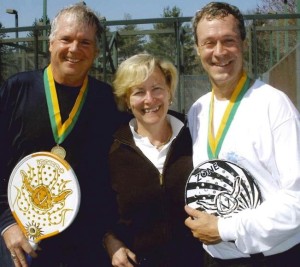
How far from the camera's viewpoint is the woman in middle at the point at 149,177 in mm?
2797

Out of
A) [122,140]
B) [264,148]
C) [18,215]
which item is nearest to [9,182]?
[18,215]

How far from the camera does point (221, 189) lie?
247cm

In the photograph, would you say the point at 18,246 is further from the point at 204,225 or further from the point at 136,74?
the point at 136,74

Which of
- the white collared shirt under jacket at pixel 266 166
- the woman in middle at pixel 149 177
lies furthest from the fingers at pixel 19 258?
the white collared shirt under jacket at pixel 266 166

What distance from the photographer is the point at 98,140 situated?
119 inches

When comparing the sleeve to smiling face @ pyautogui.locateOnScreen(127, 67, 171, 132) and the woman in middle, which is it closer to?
the woman in middle

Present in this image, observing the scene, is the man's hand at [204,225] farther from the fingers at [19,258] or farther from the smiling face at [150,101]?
the fingers at [19,258]

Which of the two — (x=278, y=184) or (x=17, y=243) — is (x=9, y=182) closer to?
(x=17, y=243)

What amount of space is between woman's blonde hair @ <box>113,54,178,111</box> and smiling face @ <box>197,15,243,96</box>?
0.42m

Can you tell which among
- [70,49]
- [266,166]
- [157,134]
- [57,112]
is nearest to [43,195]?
[57,112]

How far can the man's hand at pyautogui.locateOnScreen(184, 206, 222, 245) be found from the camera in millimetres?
2459

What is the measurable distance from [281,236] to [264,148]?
1.34ft

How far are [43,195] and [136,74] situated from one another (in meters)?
0.88

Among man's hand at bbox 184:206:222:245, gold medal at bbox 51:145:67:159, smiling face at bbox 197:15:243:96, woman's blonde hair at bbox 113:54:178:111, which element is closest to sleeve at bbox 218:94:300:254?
man's hand at bbox 184:206:222:245
